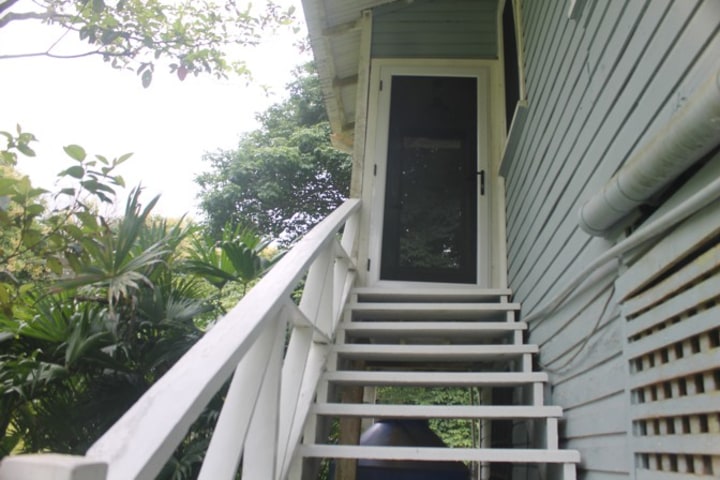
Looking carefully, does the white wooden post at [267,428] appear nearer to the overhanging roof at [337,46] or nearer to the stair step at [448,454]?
the stair step at [448,454]

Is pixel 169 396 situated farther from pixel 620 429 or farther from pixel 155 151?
pixel 155 151

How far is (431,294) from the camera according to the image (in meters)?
3.52

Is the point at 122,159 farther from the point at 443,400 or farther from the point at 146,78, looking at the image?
the point at 443,400

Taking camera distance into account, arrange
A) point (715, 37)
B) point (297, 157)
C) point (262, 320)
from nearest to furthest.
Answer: point (715, 37), point (262, 320), point (297, 157)

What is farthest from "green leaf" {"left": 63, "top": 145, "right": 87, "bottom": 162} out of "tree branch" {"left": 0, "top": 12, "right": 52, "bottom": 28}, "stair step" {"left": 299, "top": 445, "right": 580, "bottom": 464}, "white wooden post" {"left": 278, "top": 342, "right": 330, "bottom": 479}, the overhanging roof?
the overhanging roof

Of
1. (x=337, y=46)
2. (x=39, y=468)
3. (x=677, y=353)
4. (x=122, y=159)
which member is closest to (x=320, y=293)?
(x=122, y=159)

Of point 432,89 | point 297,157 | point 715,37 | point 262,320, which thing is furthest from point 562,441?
point 297,157

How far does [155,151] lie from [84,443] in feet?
57.2

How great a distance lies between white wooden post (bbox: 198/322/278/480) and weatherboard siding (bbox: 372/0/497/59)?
3.41 metres

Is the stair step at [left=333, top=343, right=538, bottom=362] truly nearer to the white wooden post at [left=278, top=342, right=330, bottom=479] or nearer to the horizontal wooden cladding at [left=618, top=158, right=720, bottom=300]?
the white wooden post at [left=278, top=342, right=330, bottom=479]

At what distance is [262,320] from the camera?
1.55 m

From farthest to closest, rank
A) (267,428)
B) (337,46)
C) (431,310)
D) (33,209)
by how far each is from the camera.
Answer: (337,46)
(431,310)
(33,209)
(267,428)

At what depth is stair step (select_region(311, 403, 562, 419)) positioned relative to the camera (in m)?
2.37

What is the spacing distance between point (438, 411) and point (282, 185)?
39.6ft
